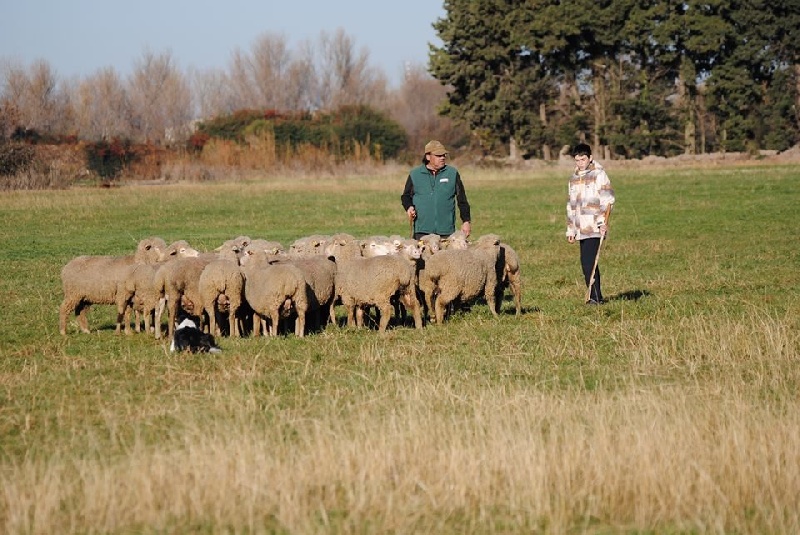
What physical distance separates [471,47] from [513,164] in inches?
336

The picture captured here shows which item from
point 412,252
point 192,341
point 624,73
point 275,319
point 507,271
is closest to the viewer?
point 192,341

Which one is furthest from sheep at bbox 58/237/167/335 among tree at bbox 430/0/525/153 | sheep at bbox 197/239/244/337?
tree at bbox 430/0/525/153

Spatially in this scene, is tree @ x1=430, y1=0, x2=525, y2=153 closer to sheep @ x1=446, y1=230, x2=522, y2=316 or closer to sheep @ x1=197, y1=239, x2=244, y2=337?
sheep @ x1=446, y1=230, x2=522, y2=316

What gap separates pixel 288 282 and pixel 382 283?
120 cm

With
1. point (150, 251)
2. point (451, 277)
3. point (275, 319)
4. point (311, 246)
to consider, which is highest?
point (150, 251)

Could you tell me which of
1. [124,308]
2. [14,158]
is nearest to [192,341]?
[124,308]

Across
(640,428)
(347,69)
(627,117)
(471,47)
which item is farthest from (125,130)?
(640,428)

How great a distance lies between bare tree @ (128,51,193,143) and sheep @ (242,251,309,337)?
100.0 m

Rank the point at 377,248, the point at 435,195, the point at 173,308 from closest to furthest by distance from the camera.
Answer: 1. the point at 173,308
2. the point at 377,248
3. the point at 435,195

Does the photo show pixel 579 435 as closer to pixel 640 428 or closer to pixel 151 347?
pixel 640 428

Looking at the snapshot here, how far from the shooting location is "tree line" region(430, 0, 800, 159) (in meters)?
68.6

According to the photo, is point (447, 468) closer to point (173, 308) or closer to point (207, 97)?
point (173, 308)

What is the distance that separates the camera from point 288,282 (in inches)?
503

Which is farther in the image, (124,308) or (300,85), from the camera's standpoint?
(300,85)
